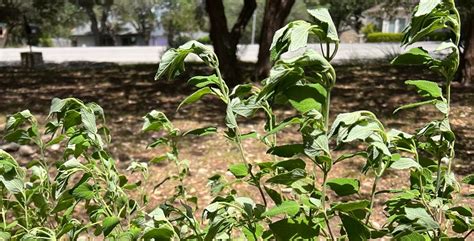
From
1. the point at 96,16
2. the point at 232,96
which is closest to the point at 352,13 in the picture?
the point at 96,16

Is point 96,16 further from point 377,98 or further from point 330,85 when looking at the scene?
point 330,85

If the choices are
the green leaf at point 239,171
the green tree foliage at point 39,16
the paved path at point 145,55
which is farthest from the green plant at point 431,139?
the green tree foliage at point 39,16

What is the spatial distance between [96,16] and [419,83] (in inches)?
2291

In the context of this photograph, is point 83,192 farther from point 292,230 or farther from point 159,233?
point 292,230

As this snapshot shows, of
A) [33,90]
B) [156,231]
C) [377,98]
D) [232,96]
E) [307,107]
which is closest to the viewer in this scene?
[307,107]

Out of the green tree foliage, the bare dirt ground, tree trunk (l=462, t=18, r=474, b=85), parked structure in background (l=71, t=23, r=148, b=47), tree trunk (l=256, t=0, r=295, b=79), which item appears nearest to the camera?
the bare dirt ground

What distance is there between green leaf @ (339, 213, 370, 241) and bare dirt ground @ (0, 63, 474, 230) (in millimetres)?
2618

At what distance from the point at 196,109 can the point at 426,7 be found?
5.83 m

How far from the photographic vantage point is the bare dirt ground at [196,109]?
4418 millimetres

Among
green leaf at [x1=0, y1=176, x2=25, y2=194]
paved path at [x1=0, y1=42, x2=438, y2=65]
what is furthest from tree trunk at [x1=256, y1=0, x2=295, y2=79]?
green leaf at [x1=0, y1=176, x2=25, y2=194]

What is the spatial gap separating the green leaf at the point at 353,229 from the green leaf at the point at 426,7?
0.34m

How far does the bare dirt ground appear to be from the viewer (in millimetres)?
4418

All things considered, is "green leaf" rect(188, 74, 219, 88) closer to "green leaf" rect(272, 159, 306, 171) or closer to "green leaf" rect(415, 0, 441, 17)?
"green leaf" rect(272, 159, 306, 171)

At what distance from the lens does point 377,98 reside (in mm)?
7164
